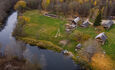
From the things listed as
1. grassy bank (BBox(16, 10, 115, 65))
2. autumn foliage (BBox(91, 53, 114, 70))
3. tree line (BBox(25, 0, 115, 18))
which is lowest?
autumn foliage (BBox(91, 53, 114, 70))

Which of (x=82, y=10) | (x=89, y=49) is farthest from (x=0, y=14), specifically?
(x=89, y=49)

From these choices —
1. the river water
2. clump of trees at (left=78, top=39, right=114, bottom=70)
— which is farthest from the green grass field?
the river water

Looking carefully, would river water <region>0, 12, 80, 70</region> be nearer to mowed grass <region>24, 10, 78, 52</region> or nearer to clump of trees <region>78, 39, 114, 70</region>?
clump of trees <region>78, 39, 114, 70</region>

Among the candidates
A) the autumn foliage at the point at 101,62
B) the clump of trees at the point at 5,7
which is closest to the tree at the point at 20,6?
the clump of trees at the point at 5,7

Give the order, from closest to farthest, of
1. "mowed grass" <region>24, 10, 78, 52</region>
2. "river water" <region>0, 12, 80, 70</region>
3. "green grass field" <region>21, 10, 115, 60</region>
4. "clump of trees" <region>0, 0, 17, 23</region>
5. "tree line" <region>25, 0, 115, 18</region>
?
1. "river water" <region>0, 12, 80, 70</region>
2. "green grass field" <region>21, 10, 115, 60</region>
3. "mowed grass" <region>24, 10, 78, 52</region>
4. "clump of trees" <region>0, 0, 17, 23</region>
5. "tree line" <region>25, 0, 115, 18</region>

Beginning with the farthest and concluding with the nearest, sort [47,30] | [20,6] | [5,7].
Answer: [5,7]
[20,6]
[47,30]

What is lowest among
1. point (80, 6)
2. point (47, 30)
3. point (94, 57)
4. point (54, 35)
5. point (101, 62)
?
point (101, 62)

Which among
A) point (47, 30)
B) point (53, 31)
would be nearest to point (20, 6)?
point (47, 30)

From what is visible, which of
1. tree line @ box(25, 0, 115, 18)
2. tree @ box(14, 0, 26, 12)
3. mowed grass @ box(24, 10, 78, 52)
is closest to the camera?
mowed grass @ box(24, 10, 78, 52)

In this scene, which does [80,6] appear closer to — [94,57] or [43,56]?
[94,57]
